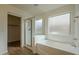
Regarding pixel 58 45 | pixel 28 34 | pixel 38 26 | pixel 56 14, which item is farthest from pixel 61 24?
pixel 28 34

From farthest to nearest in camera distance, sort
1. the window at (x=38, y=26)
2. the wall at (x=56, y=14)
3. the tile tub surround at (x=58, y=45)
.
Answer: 1. the window at (x=38, y=26)
2. the wall at (x=56, y=14)
3. the tile tub surround at (x=58, y=45)

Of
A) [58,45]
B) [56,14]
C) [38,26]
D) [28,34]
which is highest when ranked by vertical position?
[56,14]

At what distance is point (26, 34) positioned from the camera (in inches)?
87.3

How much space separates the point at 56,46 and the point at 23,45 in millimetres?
1069

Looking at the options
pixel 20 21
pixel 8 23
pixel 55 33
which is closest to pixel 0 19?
pixel 8 23

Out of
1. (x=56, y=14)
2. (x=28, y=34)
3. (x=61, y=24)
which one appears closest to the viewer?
(x=61, y=24)

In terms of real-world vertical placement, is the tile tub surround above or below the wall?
below

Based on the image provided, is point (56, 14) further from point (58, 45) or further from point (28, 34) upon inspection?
point (28, 34)

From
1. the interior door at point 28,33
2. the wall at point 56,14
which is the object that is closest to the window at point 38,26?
the wall at point 56,14

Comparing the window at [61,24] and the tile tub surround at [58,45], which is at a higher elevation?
the window at [61,24]

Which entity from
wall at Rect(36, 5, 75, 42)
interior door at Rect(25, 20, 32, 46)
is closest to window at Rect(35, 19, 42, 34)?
wall at Rect(36, 5, 75, 42)

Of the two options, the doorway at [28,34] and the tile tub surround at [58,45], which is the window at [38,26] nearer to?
the tile tub surround at [58,45]

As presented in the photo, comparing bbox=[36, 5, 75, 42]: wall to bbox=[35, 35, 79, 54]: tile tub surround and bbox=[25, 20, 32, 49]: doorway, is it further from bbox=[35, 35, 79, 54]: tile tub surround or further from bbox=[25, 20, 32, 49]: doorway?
bbox=[25, 20, 32, 49]: doorway

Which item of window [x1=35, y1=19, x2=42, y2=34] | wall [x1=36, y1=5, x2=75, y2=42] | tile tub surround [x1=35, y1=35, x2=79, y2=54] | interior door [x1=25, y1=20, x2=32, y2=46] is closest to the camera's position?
tile tub surround [x1=35, y1=35, x2=79, y2=54]
